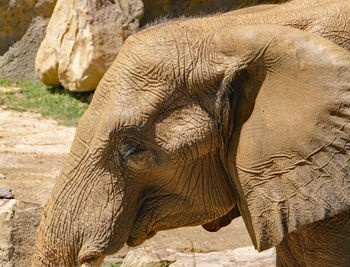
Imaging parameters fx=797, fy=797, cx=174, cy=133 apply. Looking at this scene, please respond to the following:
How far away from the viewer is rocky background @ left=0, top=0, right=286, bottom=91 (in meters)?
9.73

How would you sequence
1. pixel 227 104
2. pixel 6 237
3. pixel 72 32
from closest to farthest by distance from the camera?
pixel 227 104 → pixel 6 237 → pixel 72 32

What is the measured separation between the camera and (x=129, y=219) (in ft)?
9.76

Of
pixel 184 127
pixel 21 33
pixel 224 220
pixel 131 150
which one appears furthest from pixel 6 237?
pixel 21 33

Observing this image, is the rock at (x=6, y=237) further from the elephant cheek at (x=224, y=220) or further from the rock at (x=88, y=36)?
the rock at (x=88, y=36)

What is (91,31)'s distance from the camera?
9.75 m

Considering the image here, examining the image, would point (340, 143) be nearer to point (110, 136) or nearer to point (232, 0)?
point (110, 136)

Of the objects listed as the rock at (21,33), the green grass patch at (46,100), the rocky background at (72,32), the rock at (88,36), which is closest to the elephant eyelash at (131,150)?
the rocky background at (72,32)

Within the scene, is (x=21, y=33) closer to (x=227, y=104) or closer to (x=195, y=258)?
(x=195, y=258)

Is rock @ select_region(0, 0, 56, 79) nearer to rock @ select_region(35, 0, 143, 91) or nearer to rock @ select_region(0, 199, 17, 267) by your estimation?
rock @ select_region(35, 0, 143, 91)

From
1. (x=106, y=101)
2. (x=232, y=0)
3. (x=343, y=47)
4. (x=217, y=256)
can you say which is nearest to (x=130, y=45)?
(x=106, y=101)

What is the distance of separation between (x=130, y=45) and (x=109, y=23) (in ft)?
22.6

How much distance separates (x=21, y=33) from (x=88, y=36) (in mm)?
2166

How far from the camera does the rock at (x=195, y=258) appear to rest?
4.53m

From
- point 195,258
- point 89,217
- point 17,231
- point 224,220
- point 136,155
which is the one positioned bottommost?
point 195,258
